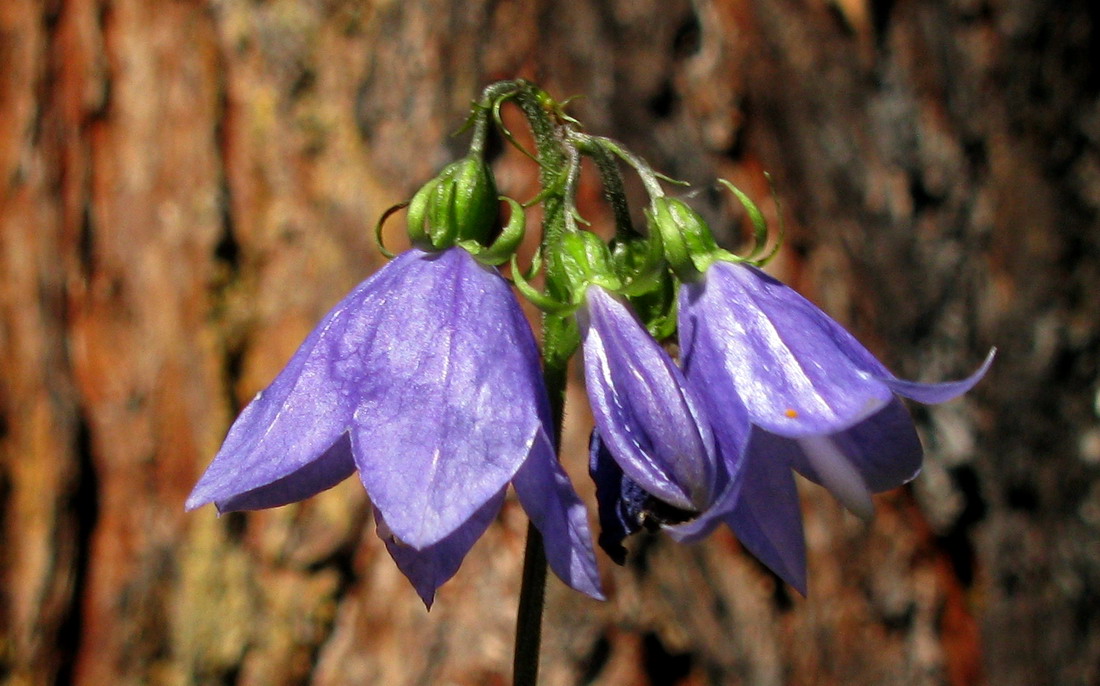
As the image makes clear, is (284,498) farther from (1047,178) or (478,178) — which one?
(1047,178)

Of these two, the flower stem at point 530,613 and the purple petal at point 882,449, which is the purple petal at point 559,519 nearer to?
the flower stem at point 530,613

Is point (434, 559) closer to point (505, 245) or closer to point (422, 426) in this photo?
point (422, 426)

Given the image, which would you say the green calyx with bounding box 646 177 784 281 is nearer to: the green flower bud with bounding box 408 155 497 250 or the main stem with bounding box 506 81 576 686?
the main stem with bounding box 506 81 576 686

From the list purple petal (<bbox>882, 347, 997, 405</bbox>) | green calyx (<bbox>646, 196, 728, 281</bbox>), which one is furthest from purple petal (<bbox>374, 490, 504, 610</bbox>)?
purple petal (<bbox>882, 347, 997, 405</bbox>)

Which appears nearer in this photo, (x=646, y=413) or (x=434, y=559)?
(x=646, y=413)

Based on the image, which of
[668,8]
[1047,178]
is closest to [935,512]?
[1047,178]

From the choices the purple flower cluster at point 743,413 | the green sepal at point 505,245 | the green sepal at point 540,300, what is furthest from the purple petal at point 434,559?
the green sepal at point 505,245

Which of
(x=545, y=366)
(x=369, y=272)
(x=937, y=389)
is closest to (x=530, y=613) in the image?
(x=545, y=366)

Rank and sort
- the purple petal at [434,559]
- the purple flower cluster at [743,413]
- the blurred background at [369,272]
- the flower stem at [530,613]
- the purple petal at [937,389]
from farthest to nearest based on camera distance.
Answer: the blurred background at [369,272] → the flower stem at [530,613] → the purple petal at [434,559] → the purple flower cluster at [743,413] → the purple petal at [937,389]
